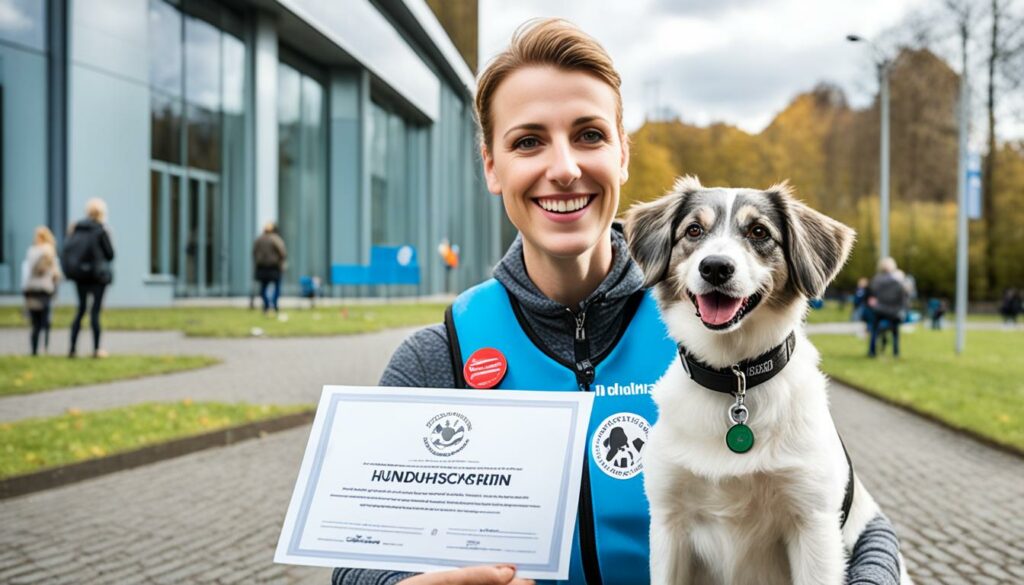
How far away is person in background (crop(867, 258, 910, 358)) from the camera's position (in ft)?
61.1

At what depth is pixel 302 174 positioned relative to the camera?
37062 mm

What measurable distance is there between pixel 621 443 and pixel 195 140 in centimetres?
2962

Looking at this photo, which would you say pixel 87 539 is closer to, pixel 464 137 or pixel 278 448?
pixel 278 448

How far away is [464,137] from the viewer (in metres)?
66.7

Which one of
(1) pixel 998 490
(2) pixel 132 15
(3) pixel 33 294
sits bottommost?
(1) pixel 998 490

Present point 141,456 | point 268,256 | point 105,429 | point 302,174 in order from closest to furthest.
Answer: point 141,456 → point 105,429 → point 268,256 → point 302,174

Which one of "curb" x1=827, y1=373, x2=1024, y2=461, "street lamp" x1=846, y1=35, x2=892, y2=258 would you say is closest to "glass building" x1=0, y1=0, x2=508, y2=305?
"curb" x1=827, y1=373, x2=1024, y2=461

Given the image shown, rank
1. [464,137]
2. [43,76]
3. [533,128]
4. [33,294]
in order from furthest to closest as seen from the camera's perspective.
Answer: [464,137] < [43,76] < [33,294] < [533,128]

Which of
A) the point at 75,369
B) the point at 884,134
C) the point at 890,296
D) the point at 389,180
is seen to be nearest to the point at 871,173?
the point at 884,134

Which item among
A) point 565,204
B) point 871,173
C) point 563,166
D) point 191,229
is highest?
point 871,173

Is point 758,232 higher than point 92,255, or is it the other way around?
point 92,255

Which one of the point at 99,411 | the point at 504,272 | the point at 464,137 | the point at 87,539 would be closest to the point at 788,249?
the point at 504,272

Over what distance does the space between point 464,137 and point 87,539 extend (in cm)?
6258

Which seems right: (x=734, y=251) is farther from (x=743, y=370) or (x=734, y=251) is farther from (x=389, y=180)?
(x=389, y=180)
